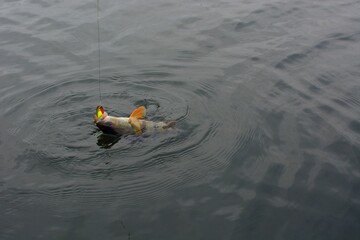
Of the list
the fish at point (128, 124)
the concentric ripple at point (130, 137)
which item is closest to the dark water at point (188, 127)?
the concentric ripple at point (130, 137)

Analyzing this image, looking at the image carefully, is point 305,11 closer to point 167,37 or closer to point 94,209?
point 167,37

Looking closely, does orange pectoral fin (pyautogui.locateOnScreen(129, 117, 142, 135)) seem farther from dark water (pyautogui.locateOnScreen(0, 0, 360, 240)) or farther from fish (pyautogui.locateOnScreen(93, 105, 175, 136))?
dark water (pyautogui.locateOnScreen(0, 0, 360, 240))

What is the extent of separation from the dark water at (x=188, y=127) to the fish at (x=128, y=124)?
0.46 feet

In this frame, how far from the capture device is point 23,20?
1145 cm

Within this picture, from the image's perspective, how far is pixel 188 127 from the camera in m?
6.71

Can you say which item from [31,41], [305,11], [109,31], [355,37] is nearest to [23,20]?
[31,41]

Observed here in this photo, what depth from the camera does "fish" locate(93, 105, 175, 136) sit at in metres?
6.16

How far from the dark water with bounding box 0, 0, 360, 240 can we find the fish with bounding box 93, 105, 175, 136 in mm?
139

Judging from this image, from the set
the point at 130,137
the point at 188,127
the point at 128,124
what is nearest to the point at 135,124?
the point at 128,124

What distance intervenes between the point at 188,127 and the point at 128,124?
975 millimetres

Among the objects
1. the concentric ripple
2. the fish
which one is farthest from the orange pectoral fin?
the concentric ripple

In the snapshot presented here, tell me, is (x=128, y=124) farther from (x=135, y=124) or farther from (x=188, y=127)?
(x=188, y=127)

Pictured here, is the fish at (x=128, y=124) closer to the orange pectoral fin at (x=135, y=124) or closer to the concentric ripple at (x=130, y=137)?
the orange pectoral fin at (x=135, y=124)

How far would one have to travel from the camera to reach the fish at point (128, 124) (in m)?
6.16
